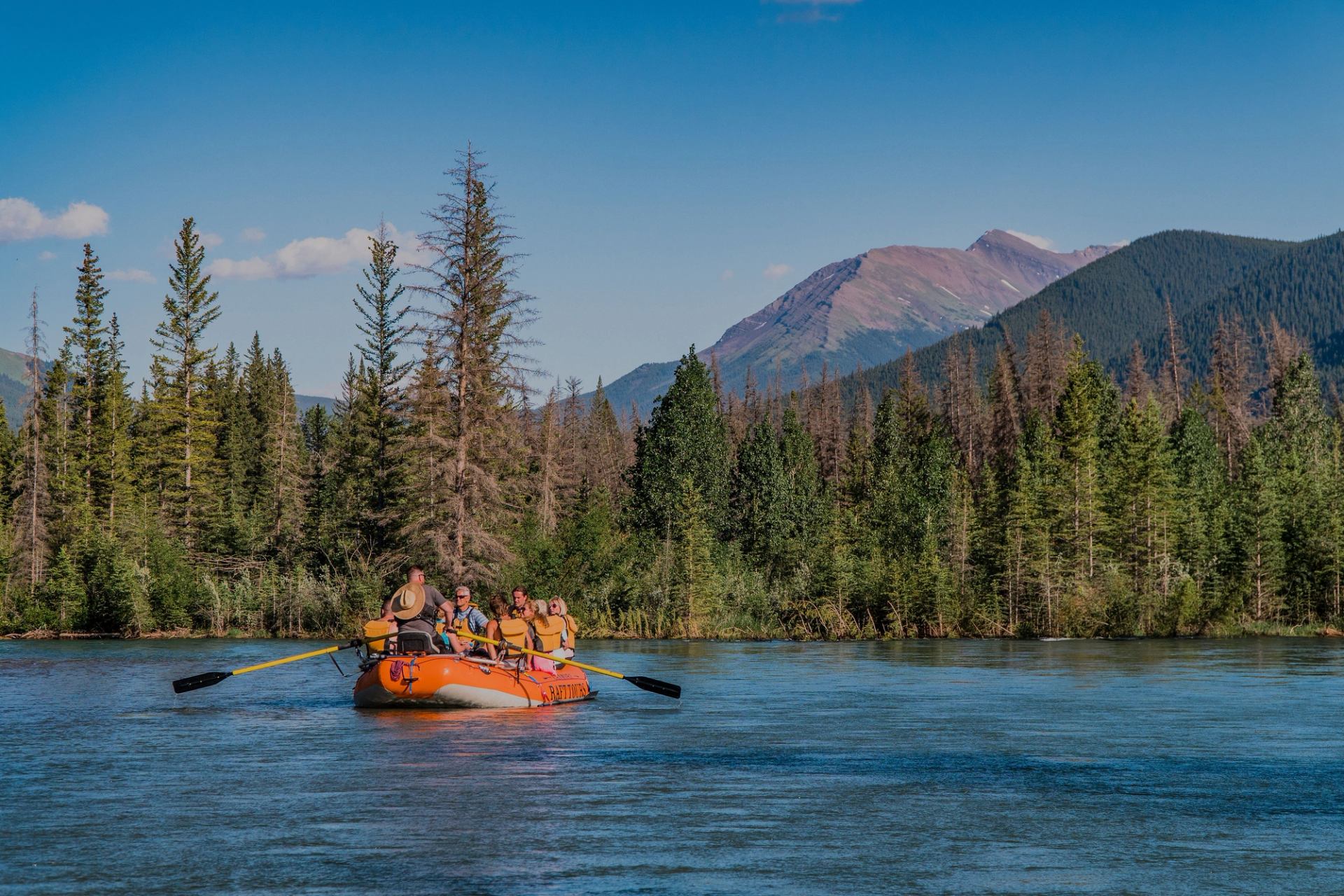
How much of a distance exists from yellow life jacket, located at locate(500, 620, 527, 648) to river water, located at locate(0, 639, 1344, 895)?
1915mm

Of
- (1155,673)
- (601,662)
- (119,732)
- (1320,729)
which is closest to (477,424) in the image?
(601,662)

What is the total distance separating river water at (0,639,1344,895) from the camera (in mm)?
12164

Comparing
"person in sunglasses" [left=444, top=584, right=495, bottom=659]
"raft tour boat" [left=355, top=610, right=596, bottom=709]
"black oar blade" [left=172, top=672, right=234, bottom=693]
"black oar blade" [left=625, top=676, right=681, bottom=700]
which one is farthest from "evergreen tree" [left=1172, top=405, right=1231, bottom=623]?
"black oar blade" [left=172, top=672, right=234, bottom=693]

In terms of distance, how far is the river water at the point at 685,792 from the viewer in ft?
39.9

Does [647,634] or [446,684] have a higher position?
[446,684]

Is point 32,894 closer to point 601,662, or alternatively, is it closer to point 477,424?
point 601,662

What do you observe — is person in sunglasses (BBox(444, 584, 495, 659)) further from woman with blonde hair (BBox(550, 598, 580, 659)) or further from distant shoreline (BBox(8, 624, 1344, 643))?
distant shoreline (BBox(8, 624, 1344, 643))

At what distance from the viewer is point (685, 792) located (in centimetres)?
1678

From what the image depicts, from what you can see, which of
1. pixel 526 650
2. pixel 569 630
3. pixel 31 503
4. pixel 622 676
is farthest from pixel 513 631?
pixel 31 503

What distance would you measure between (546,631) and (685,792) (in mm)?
13158

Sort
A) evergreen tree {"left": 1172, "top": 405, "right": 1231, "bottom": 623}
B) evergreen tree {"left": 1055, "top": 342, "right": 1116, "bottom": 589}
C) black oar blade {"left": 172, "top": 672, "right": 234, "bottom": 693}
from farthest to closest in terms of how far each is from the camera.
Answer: evergreen tree {"left": 1055, "top": 342, "right": 1116, "bottom": 589} < evergreen tree {"left": 1172, "top": 405, "right": 1231, "bottom": 623} < black oar blade {"left": 172, "top": 672, "right": 234, "bottom": 693}

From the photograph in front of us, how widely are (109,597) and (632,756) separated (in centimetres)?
5071

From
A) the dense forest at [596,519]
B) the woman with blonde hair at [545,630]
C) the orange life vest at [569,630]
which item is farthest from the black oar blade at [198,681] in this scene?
the dense forest at [596,519]

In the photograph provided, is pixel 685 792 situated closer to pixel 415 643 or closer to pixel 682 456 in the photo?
pixel 415 643
